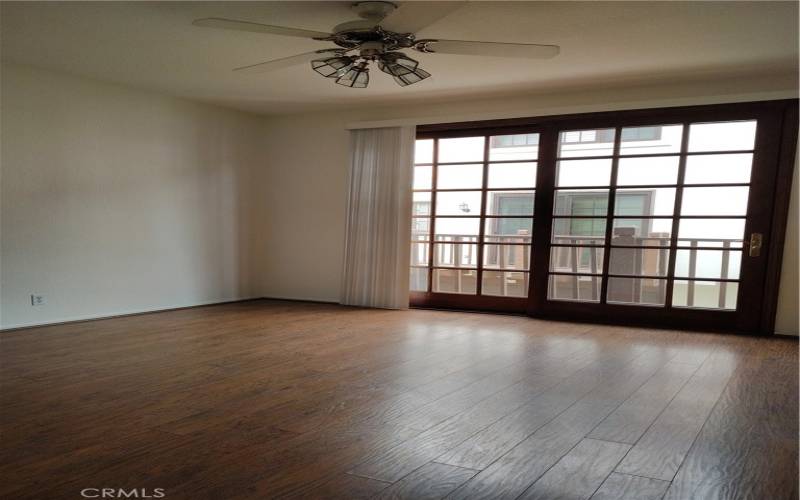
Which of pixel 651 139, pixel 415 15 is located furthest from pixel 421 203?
pixel 415 15

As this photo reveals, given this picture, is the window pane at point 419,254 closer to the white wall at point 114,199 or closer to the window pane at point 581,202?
the window pane at point 581,202

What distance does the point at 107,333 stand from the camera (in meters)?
4.08

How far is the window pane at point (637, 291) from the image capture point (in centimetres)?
483

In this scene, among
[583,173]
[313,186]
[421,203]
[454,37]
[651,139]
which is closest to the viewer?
[454,37]

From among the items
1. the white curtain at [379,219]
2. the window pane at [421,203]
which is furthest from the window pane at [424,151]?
the window pane at [421,203]

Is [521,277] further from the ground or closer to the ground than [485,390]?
further from the ground

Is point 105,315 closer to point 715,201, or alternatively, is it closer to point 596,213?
point 596,213

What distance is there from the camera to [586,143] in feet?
16.6

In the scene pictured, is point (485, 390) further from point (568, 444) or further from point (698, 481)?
point (698, 481)

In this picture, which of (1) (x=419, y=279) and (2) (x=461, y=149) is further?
(1) (x=419, y=279)

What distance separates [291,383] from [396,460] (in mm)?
1112

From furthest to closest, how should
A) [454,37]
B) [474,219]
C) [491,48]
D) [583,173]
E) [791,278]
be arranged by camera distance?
[474,219] < [583,173] < [791,278] < [454,37] < [491,48]

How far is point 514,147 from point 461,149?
596 mm

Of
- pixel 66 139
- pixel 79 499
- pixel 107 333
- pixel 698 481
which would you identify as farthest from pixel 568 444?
pixel 66 139
